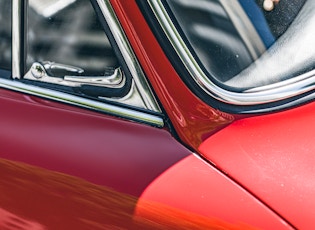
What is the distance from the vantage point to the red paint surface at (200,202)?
4.90ft

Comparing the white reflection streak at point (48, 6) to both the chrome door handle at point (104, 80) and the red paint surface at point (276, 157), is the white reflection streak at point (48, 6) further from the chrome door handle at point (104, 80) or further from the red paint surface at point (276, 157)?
the red paint surface at point (276, 157)

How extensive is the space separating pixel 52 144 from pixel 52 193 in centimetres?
13

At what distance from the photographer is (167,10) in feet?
5.54

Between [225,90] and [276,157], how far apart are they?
22 cm

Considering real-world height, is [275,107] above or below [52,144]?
below

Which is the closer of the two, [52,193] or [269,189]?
[269,189]

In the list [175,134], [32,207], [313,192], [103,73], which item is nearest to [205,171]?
[175,134]

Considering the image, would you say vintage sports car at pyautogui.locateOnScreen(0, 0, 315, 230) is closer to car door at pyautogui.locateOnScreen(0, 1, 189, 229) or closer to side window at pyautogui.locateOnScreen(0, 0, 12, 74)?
car door at pyautogui.locateOnScreen(0, 1, 189, 229)

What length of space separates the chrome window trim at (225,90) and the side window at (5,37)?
0.52 m

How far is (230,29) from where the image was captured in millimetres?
1688

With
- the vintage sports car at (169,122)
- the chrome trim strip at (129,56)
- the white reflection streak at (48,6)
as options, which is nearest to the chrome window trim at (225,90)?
the vintage sports car at (169,122)

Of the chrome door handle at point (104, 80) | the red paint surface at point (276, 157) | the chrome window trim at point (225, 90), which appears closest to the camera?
the red paint surface at point (276, 157)

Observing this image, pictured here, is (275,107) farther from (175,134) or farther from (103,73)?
(103,73)

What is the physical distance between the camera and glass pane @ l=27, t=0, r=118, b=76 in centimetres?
179
